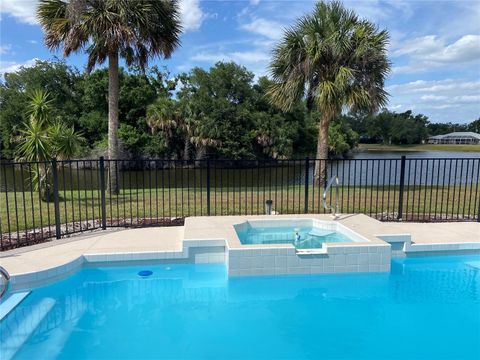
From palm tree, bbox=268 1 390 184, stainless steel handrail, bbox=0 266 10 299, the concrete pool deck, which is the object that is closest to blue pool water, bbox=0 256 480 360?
the concrete pool deck

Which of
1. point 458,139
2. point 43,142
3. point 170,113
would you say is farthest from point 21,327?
point 458,139

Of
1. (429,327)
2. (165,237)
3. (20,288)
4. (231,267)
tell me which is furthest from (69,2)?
(429,327)

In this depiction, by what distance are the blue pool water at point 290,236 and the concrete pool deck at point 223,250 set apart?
26 cm

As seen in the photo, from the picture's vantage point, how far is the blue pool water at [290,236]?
5.64 m

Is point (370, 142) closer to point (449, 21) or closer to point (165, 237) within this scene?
point (449, 21)

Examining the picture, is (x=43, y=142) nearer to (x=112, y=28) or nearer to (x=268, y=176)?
(x=112, y=28)

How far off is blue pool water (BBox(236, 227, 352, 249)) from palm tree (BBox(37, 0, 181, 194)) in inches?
194

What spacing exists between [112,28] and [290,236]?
277 inches

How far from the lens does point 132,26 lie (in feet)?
29.7

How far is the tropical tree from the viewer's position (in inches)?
303

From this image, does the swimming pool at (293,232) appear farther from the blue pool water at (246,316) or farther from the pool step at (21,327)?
the pool step at (21,327)

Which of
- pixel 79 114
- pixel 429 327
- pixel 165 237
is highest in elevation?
pixel 79 114

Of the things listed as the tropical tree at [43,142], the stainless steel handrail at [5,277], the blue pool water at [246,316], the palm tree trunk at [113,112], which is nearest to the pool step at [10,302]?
Result: the blue pool water at [246,316]

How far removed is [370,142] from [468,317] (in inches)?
3142
